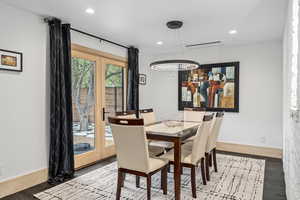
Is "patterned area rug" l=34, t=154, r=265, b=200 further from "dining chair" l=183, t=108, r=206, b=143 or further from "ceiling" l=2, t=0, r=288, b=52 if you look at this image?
"ceiling" l=2, t=0, r=288, b=52

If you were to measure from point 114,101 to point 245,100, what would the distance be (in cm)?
297

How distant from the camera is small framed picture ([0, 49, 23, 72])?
2681 mm

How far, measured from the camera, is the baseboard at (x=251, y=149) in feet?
14.3

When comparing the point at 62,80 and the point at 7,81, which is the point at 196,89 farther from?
the point at 7,81

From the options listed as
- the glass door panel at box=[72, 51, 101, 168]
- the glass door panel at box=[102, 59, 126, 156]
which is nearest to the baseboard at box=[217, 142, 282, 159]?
the glass door panel at box=[102, 59, 126, 156]

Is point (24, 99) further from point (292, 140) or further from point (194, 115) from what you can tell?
point (292, 140)

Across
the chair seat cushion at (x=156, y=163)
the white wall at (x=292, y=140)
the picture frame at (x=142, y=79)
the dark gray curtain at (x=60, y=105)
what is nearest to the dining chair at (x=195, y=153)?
the chair seat cushion at (x=156, y=163)

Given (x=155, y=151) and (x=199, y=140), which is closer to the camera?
(x=199, y=140)

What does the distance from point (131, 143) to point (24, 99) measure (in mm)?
1790

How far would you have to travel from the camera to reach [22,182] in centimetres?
289

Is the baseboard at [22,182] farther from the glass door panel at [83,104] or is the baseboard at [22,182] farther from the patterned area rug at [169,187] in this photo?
the glass door panel at [83,104]

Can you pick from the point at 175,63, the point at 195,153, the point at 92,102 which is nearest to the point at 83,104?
the point at 92,102

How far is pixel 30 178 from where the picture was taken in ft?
9.80

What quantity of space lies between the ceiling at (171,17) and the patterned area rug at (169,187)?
8.12 feet
